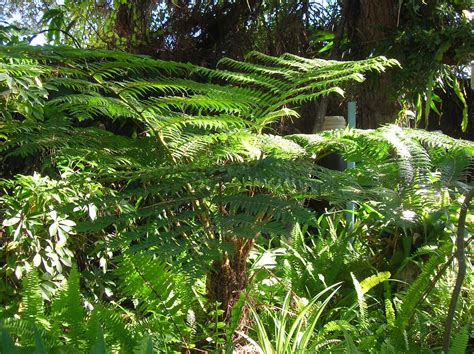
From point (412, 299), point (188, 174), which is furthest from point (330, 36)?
point (188, 174)

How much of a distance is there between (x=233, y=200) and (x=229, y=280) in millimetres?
674

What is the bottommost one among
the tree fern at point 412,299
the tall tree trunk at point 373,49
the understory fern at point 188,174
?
the tree fern at point 412,299

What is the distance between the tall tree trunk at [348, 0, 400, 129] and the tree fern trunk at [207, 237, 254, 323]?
1.77m

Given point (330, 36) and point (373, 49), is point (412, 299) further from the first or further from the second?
point (330, 36)

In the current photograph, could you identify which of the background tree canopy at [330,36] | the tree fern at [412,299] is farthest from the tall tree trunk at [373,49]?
the tree fern at [412,299]

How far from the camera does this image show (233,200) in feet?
4.27

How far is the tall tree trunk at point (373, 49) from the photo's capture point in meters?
3.34

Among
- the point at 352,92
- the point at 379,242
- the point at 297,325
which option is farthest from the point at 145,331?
the point at 352,92

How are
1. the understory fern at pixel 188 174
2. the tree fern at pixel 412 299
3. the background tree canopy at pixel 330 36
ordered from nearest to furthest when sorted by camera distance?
the understory fern at pixel 188 174 → the tree fern at pixel 412 299 → the background tree canopy at pixel 330 36

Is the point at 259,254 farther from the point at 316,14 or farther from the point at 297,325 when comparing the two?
the point at 316,14

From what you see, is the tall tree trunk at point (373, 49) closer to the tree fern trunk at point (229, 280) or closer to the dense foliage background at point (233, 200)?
the dense foliage background at point (233, 200)

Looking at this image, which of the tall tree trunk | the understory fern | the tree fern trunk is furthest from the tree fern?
the tall tree trunk

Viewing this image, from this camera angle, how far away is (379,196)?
1.32 meters

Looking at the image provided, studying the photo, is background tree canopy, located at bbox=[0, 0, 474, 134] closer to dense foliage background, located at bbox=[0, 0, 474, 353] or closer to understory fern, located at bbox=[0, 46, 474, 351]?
dense foliage background, located at bbox=[0, 0, 474, 353]
